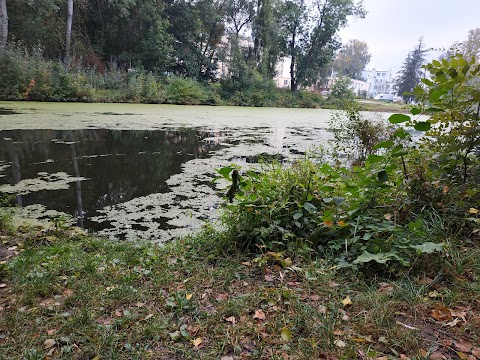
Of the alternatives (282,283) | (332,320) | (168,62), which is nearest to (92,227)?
(282,283)

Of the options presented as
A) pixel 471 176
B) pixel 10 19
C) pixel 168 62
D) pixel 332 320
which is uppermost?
pixel 10 19

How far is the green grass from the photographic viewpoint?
1.19 meters

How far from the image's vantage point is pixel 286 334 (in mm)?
1231

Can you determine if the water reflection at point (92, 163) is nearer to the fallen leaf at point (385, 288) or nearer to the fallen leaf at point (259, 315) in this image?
the fallen leaf at point (259, 315)

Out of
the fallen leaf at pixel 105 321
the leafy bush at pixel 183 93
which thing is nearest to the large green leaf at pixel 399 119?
the fallen leaf at pixel 105 321

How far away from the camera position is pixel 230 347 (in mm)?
1227

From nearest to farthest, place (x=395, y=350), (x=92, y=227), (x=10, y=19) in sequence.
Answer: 1. (x=395, y=350)
2. (x=92, y=227)
3. (x=10, y=19)

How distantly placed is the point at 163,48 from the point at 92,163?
48.9ft

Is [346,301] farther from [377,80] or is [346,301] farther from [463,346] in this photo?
[377,80]

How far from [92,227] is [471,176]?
2.73 metres

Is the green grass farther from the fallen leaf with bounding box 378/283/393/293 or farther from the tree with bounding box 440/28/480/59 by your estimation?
the tree with bounding box 440/28/480/59

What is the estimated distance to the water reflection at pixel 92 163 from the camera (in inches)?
125

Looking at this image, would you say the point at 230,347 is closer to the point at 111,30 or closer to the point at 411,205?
the point at 411,205

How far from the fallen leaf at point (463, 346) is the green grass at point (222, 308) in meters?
0.02
